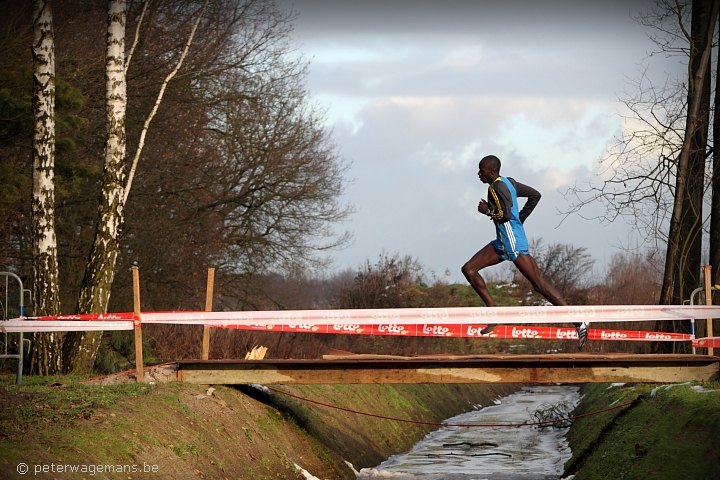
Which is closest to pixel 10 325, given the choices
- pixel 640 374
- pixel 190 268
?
pixel 640 374

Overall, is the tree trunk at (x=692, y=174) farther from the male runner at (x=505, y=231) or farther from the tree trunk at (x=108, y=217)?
the tree trunk at (x=108, y=217)

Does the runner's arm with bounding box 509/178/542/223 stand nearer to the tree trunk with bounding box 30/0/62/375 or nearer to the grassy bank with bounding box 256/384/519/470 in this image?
the grassy bank with bounding box 256/384/519/470

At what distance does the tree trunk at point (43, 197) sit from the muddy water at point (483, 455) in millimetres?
5990

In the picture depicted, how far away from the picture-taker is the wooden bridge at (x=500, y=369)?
14047mm

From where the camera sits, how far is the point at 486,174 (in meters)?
13.0

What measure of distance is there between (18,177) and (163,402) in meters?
8.78

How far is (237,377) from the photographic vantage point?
14.6 metres

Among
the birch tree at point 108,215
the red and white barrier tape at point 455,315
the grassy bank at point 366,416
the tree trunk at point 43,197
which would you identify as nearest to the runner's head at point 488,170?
the red and white barrier tape at point 455,315

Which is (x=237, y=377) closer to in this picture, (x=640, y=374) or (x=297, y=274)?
(x=640, y=374)

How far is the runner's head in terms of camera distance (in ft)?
42.7

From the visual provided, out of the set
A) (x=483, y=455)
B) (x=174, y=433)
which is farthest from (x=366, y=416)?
(x=174, y=433)

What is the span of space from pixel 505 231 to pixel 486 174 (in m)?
0.82

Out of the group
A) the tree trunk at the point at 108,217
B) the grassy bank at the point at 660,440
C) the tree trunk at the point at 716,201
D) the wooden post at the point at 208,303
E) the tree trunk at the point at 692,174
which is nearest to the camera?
the grassy bank at the point at 660,440

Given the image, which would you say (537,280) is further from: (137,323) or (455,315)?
(137,323)
